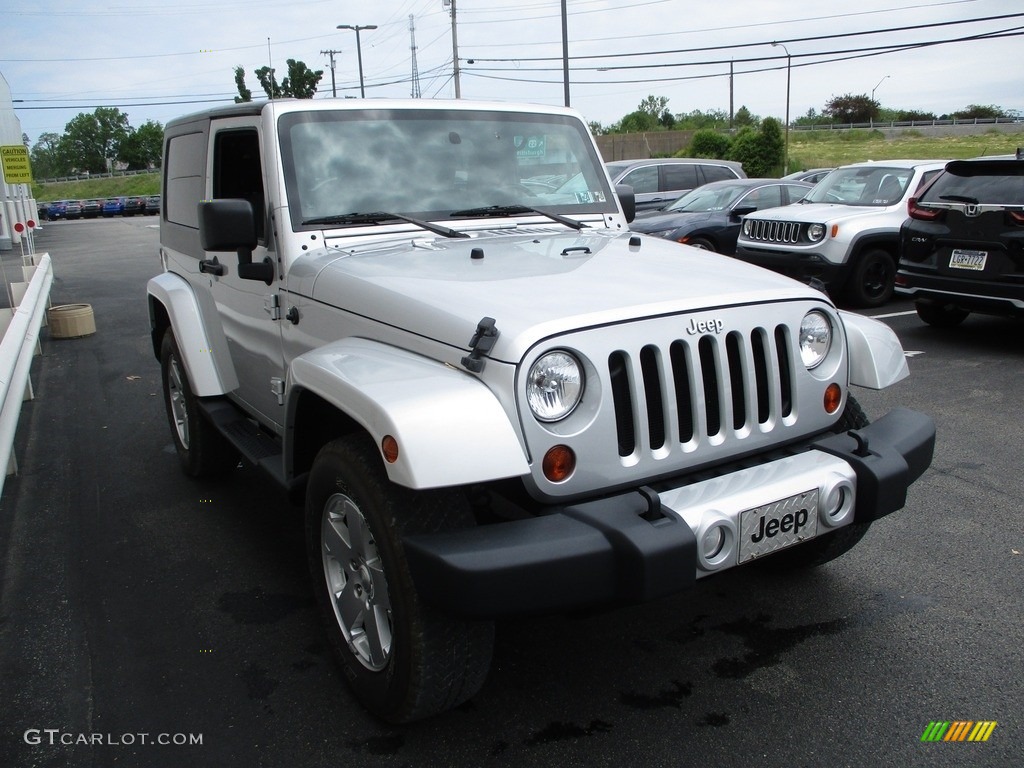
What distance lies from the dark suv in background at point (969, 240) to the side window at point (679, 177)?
7601 millimetres

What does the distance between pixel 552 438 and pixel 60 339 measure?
9.90 meters

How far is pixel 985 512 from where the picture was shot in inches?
176

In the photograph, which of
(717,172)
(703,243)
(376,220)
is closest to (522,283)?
(376,220)

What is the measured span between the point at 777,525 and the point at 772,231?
8740 mm

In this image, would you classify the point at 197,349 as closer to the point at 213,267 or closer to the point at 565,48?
the point at 213,267

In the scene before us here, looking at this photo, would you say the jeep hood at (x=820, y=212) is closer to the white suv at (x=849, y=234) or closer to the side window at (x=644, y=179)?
the white suv at (x=849, y=234)

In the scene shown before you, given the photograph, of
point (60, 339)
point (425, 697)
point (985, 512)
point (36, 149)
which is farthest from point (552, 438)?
point (36, 149)

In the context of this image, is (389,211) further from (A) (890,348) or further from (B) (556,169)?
(A) (890,348)

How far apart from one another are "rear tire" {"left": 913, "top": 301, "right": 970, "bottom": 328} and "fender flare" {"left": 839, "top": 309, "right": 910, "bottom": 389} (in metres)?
6.26

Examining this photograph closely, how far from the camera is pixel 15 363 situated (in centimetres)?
629

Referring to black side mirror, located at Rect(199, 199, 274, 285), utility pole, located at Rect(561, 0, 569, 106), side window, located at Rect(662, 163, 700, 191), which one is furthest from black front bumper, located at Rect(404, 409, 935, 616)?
utility pole, located at Rect(561, 0, 569, 106)

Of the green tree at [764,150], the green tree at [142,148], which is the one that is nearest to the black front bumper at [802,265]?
the green tree at [764,150]

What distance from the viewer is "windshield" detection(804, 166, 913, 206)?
1084cm

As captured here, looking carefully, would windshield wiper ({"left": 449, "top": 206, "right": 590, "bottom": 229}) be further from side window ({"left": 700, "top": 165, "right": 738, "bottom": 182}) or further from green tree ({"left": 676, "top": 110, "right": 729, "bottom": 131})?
green tree ({"left": 676, "top": 110, "right": 729, "bottom": 131})
